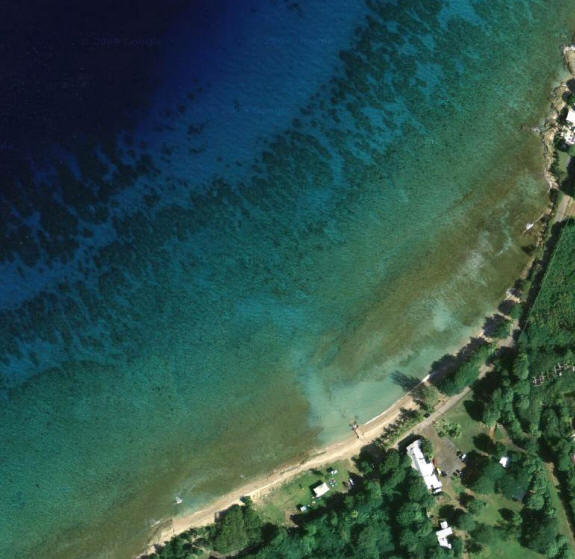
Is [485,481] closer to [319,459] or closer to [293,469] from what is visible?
[319,459]

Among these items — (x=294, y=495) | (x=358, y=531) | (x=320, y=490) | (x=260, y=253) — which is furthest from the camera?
(x=260, y=253)

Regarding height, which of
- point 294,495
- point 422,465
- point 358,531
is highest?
point 294,495

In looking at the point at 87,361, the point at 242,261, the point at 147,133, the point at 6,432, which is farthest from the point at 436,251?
the point at 6,432

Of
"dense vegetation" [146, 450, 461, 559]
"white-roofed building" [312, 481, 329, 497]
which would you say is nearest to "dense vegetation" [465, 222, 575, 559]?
"dense vegetation" [146, 450, 461, 559]

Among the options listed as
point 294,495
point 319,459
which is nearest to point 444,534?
point 319,459

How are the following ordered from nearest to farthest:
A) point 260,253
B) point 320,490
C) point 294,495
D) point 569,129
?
point 320,490 → point 294,495 → point 260,253 → point 569,129

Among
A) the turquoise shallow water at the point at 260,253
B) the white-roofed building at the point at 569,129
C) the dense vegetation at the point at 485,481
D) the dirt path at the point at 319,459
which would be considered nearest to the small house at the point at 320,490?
the dense vegetation at the point at 485,481
